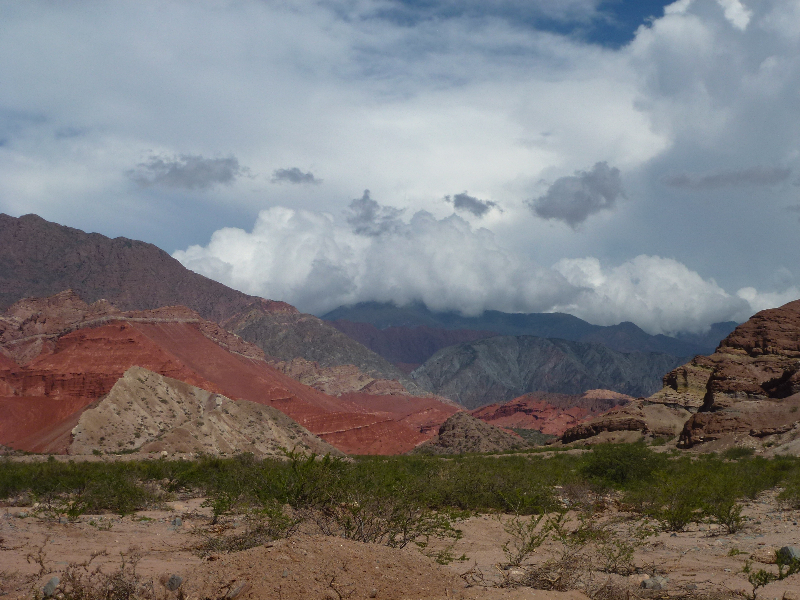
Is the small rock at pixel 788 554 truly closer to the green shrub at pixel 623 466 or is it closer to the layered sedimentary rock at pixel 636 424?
the green shrub at pixel 623 466

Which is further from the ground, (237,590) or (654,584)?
(237,590)

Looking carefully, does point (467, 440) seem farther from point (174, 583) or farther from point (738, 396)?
point (174, 583)

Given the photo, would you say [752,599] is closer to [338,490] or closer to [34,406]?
[338,490]

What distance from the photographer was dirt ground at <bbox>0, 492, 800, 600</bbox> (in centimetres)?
736

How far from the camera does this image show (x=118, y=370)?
7369 centimetres

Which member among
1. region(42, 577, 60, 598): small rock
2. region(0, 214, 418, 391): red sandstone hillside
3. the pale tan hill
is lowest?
the pale tan hill

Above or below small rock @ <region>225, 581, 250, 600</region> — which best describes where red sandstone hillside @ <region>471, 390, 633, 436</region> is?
below

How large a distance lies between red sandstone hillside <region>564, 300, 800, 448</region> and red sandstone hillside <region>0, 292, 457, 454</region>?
3535 centimetres

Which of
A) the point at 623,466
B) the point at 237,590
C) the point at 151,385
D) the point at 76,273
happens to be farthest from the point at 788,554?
the point at 76,273

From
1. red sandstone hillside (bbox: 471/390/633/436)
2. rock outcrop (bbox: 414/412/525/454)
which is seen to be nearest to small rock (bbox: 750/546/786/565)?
rock outcrop (bbox: 414/412/525/454)

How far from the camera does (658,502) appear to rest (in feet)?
55.6

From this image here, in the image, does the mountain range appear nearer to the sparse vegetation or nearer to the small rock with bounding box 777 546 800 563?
the sparse vegetation

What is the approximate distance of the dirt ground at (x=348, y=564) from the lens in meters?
7.36

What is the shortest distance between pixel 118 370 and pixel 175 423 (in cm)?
2400
